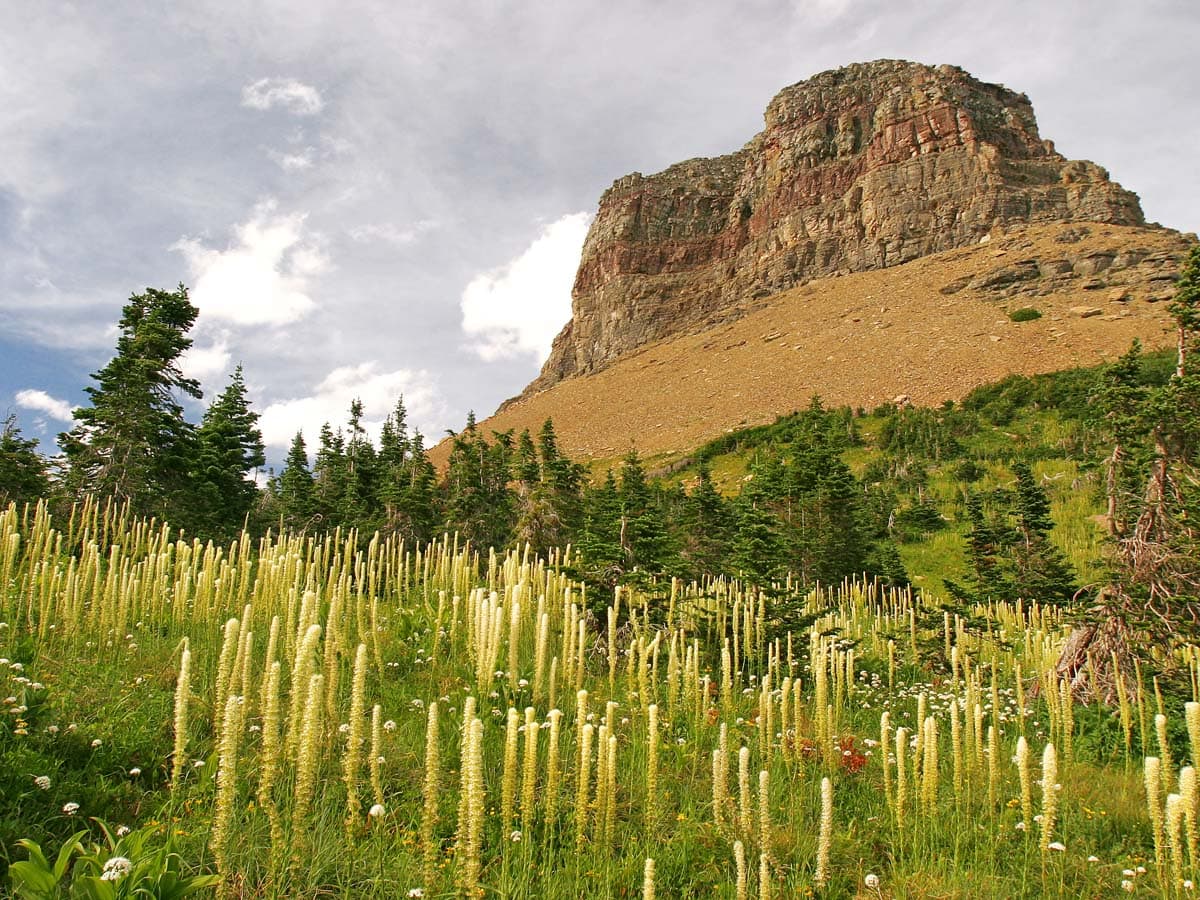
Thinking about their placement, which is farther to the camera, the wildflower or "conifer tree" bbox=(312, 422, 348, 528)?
"conifer tree" bbox=(312, 422, 348, 528)

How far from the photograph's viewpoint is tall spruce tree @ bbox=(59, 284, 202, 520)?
55.7 ft

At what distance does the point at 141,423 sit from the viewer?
1755 cm

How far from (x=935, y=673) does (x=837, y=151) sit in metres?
96.9

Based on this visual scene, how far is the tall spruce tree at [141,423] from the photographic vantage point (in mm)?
16984

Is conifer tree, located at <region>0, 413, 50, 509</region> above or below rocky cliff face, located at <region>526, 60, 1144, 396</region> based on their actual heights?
below

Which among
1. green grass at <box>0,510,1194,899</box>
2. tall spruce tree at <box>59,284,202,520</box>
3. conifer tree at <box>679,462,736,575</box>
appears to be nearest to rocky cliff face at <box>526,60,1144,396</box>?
conifer tree at <box>679,462,736,575</box>

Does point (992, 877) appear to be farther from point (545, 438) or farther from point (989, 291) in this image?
point (989, 291)

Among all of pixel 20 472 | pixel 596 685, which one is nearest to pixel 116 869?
pixel 596 685

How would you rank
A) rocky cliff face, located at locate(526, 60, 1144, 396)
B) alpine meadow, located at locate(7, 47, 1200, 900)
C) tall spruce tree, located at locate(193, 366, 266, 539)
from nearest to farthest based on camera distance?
alpine meadow, located at locate(7, 47, 1200, 900), tall spruce tree, located at locate(193, 366, 266, 539), rocky cliff face, located at locate(526, 60, 1144, 396)

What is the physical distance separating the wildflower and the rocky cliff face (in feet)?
280

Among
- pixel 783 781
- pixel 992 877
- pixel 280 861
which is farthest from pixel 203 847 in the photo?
pixel 992 877

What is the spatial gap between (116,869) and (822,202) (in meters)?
97.9

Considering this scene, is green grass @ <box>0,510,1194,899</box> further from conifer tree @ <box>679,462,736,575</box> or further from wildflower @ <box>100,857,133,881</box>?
conifer tree @ <box>679,462,736,575</box>

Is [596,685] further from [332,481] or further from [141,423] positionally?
[332,481]
